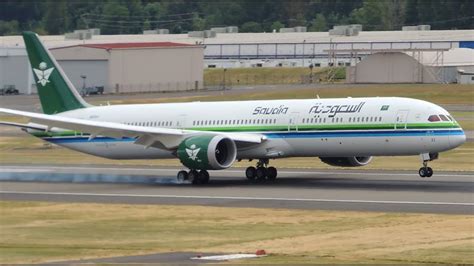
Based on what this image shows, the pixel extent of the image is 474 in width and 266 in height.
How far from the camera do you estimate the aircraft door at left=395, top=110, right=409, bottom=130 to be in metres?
46.2

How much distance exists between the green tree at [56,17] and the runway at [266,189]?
126859 mm

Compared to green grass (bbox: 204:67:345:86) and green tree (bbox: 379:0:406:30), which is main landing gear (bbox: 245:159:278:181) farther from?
green tree (bbox: 379:0:406:30)

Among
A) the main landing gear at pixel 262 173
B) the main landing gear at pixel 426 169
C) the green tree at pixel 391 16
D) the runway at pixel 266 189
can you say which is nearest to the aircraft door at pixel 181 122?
the runway at pixel 266 189

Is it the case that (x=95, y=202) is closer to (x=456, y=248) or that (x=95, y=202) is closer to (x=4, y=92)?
(x=456, y=248)

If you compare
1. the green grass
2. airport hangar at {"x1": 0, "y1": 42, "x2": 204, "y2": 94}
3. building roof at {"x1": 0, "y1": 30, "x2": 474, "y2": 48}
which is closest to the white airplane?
airport hangar at {"x1": 0, "y1": 42, "x2": 204, "y2": 94}

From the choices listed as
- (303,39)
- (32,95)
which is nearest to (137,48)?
(32,95)

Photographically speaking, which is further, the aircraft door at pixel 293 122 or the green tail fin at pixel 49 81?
the green tail fin at pixel 49 81

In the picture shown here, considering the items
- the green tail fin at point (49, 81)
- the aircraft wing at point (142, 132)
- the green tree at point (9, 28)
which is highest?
the green tree at point (9, 28)

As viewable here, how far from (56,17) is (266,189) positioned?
145m

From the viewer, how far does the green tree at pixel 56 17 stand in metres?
183

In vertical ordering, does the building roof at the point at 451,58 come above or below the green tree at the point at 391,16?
below

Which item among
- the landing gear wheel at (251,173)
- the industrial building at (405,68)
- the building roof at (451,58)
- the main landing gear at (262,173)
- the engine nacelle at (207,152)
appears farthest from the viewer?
the building roof at (451,58)

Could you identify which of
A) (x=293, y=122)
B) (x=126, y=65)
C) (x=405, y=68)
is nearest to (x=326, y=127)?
(x=293, y=122)

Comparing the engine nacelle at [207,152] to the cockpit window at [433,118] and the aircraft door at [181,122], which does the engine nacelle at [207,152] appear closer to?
the aircraft door at [181,122]
